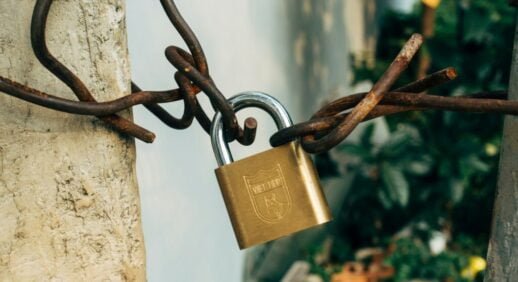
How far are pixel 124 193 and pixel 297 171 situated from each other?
0.20m

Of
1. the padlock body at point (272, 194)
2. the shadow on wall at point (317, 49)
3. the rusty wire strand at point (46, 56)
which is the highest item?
the shadow on wall at point (317, 49)

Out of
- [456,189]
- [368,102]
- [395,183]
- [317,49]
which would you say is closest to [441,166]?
[456,189]

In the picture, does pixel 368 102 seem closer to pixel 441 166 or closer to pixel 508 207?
pixel 508 207

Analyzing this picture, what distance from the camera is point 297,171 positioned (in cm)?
98

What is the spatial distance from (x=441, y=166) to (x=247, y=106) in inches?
103

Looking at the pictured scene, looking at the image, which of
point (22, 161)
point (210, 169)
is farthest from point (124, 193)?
point (210, 169)

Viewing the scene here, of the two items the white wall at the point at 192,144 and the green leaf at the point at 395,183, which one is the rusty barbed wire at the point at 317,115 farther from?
the green leaf at the point at 395,183

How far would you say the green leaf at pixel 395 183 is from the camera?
11.1ft

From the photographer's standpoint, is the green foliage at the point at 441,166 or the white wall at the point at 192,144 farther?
the green foliage at the point at 441,166

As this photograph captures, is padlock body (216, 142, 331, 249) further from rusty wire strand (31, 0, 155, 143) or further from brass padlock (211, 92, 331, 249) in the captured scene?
rusty wire strand (31, 0, 155, 143)

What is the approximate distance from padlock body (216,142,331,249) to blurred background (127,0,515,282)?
1188 mm

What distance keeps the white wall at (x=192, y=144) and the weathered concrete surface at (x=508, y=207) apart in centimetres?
91

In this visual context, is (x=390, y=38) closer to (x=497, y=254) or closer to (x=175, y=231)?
(x=175, y=231)

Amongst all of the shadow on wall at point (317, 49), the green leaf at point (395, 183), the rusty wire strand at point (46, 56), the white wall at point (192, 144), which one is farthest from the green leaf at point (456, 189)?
the rusty wire strand at point (46, 56)
